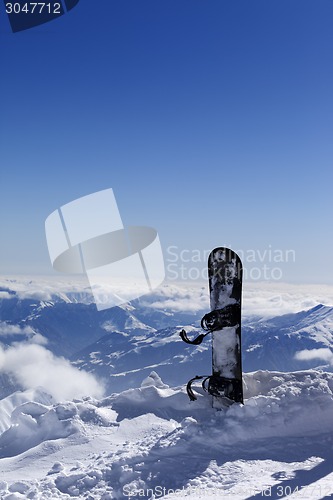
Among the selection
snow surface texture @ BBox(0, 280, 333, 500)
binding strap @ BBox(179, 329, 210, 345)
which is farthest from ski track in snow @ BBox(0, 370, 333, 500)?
binding strap @ BBox(179, 329, 210, 345)

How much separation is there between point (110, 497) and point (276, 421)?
411 cm

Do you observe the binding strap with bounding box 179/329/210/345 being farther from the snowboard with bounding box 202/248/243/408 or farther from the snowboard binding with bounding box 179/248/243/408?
the snowboard with bounding box 202/248/243/408

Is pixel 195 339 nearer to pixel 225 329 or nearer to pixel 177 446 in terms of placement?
pixel 225 329

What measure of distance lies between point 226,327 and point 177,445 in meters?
3.05

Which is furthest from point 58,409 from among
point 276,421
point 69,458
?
point 276,421

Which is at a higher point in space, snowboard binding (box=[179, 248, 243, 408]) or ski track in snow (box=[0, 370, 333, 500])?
snowboard binding (box=[179, 248, 243, 408])

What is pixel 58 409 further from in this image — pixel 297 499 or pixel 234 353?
pixel 297 499

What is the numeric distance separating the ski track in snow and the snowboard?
0.55 metres

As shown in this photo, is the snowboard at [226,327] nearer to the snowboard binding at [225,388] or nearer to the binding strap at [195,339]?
the snowboard binding at [225,388]

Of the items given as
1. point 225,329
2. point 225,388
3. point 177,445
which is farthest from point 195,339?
point 177,445

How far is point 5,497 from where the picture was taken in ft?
21.6

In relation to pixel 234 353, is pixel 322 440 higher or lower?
Answer: lower

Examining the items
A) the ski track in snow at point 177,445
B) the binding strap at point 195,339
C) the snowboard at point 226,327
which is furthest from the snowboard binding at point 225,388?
the binding strap at point 195,339

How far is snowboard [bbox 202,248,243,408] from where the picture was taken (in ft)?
33.0
